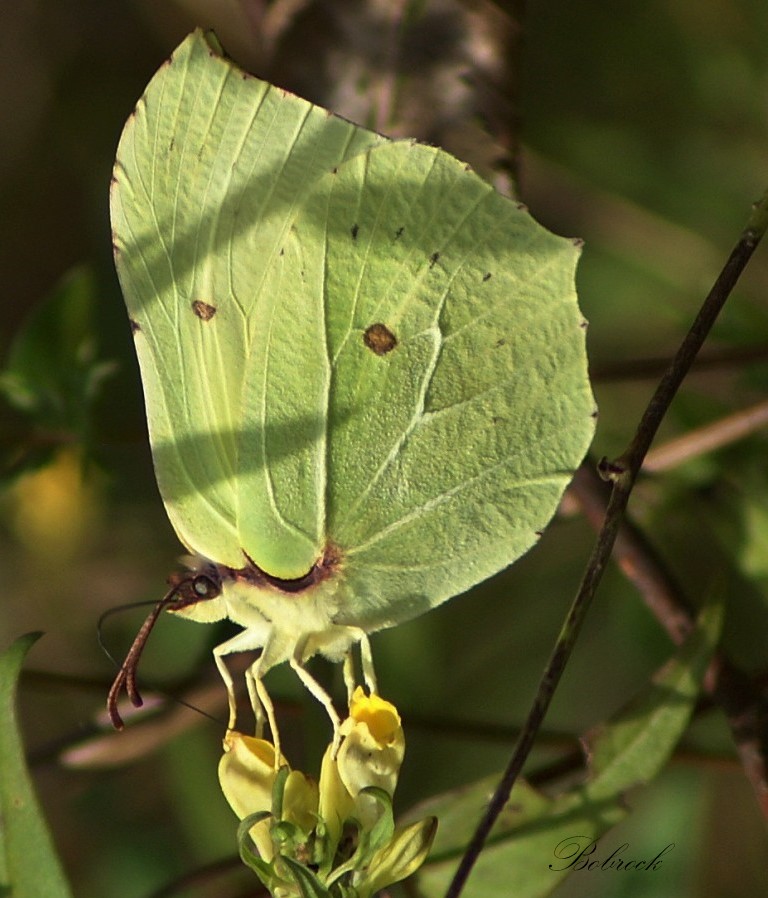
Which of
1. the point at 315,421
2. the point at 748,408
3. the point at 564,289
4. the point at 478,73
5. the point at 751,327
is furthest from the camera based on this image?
the point at 751,327

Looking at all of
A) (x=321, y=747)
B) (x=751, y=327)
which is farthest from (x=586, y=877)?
(x=751, y=327)

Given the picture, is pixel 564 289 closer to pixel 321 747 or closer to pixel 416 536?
pixel 416 536

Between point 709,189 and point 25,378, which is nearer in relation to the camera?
point 25,378

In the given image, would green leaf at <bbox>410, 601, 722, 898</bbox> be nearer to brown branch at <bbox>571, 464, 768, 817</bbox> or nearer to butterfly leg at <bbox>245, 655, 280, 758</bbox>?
brown branch at <bbox>571, 464, 768, 817</bbox>

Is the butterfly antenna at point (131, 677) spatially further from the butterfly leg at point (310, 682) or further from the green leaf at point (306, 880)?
the green leaf at point (306, 880)

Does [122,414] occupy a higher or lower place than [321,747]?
higher

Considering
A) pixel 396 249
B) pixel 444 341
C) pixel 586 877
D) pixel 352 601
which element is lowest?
pixel 586 877

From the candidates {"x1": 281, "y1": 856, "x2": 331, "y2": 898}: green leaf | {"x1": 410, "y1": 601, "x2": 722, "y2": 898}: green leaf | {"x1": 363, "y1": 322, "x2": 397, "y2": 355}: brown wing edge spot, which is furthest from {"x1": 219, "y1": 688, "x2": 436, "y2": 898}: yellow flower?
{"x1": 363, "y1": 322, "x2": 397, "y2": 355}: brown wing edge spot

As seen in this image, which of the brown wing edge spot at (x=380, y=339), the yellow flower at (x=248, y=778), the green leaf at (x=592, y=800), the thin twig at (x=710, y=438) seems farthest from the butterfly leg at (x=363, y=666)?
the thin twig at (x=710, y=438)

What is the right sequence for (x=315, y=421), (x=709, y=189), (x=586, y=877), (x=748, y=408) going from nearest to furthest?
(x=315, y=421)
(x=748, y=408)
(x=586, y=877)
(x=709, y=189)
